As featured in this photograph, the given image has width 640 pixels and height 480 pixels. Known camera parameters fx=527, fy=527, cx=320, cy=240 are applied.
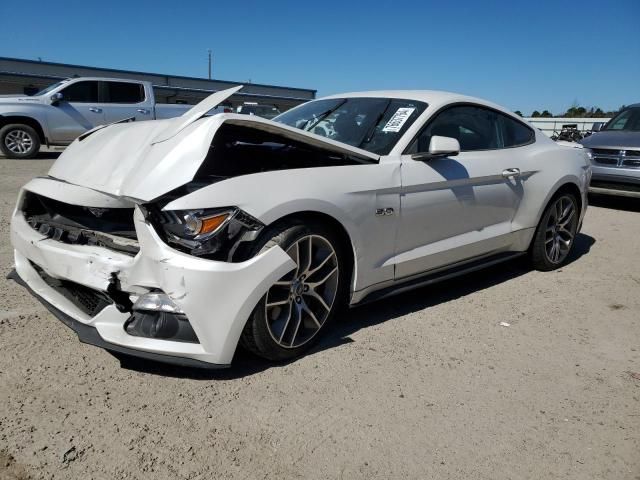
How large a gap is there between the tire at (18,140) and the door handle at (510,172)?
34.5ft

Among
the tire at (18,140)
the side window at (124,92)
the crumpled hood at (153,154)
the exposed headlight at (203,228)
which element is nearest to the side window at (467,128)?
the crumpled hood at (153,154)

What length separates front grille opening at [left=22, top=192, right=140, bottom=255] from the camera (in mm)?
2756

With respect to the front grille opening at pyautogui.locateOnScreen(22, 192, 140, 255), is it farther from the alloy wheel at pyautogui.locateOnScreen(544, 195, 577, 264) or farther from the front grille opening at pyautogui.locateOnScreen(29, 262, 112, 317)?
the alloy wheel at pyautogui.locateOnScreen(544, 195, 577, 264)

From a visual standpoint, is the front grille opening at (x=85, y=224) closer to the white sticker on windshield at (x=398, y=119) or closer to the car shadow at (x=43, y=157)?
the white sticker on windshield at (x=398, y=119)

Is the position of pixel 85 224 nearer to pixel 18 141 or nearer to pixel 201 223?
pixel 201 223

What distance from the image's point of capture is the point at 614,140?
844 cm

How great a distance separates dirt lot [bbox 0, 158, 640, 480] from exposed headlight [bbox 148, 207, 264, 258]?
72 centimetres

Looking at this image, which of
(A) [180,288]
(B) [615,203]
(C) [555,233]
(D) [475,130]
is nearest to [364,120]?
(D) [475,130]

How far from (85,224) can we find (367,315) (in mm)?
1897

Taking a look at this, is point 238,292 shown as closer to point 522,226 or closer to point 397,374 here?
point 397,374

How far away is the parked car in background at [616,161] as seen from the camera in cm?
794

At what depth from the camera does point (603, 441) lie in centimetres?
238

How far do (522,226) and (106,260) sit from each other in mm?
3278

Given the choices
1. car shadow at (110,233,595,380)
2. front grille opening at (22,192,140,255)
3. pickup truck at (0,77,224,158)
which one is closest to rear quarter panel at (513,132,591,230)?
car shadow at (110,233,595,380)
